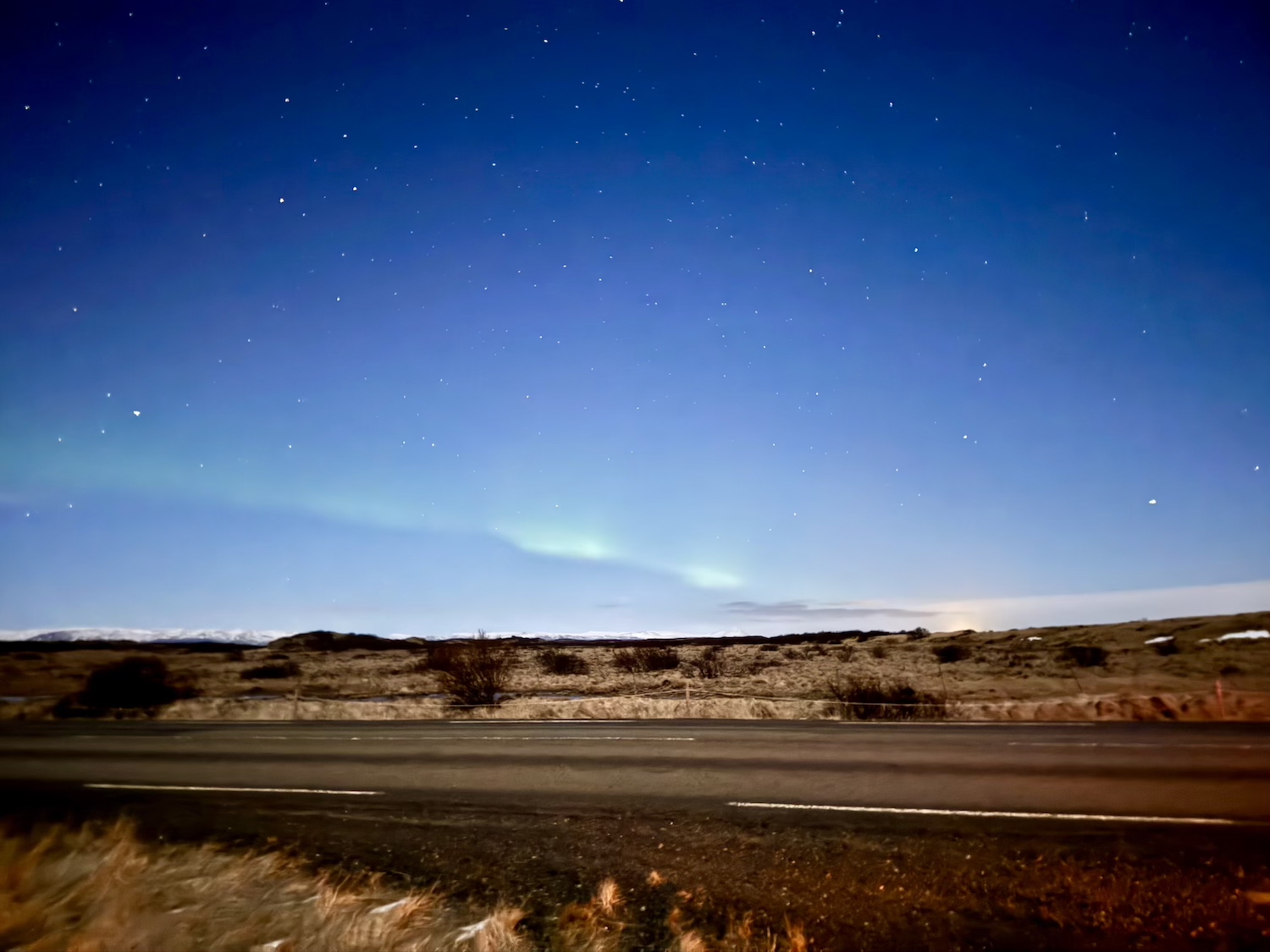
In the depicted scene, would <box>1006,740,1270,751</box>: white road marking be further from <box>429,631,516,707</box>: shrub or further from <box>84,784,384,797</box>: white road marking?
<box>429,631,516,707</box>: shrub

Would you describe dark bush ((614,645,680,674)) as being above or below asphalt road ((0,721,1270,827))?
below

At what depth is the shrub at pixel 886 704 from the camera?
20016 mm

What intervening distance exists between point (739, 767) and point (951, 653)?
4112 cm

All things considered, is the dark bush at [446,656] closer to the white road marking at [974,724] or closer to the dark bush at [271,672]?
the white road marking at [974,724]

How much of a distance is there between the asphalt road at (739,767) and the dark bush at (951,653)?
31673 mm

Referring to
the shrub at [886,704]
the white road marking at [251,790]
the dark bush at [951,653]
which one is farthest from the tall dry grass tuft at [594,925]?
the dark bush at [951,653]

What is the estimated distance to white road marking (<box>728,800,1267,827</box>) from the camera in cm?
755

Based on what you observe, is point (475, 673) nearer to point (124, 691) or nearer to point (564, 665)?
point (124, 691)

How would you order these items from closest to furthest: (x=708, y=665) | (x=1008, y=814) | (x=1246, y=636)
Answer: (x=1008, y=814)
(x=1246, y=636)
(x=708, y=665)

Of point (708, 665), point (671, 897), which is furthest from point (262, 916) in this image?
point (708, 665)

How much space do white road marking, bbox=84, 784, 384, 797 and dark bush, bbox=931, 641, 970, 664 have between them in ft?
136

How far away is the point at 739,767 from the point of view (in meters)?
Answer: 11.9

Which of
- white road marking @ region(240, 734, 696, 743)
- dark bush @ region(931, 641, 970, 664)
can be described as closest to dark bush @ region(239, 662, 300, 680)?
white road marking @ region(240, 734, 696, 743)

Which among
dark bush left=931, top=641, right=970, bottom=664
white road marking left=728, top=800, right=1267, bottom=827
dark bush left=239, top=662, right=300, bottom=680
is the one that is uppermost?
white road marking left=728, top=800, right=1267, bottom=827
